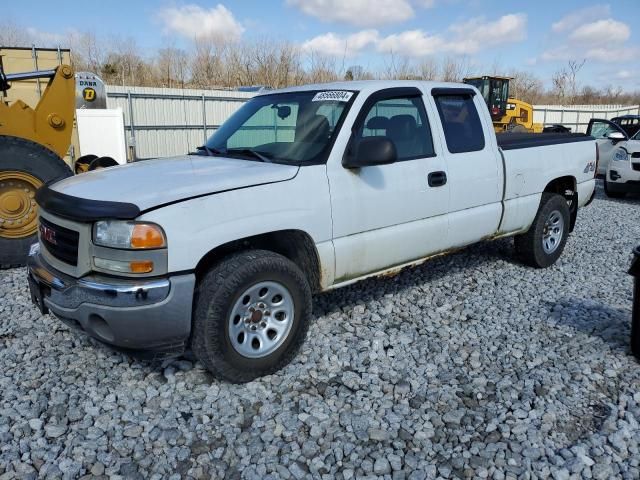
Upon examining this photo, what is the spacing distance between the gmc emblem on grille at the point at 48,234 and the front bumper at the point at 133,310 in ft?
1.10

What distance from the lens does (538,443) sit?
2.81 meters

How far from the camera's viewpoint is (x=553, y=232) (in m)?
5.93

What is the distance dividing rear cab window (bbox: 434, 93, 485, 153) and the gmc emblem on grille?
10.1 ft

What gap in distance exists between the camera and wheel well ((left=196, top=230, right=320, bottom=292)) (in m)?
3.42

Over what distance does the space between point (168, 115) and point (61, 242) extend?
1746cm

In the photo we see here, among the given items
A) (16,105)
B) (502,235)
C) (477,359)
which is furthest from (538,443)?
(16,105)

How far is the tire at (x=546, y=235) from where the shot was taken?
5605 millimetres

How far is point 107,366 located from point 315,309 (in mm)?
1796

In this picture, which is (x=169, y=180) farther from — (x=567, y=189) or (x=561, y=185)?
(x=567, y=189)

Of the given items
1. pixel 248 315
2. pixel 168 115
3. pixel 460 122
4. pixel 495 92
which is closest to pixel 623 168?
pixel 460 122

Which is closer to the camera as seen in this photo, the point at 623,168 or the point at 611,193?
the point at 623,168

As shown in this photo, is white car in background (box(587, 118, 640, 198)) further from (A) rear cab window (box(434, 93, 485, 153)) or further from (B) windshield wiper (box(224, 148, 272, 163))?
(B) windshield wiper (box(224, 148, 272, 163))

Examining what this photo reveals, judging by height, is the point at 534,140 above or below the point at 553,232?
above

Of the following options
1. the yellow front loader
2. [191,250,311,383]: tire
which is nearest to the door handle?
[191,250,311,383]: tire
